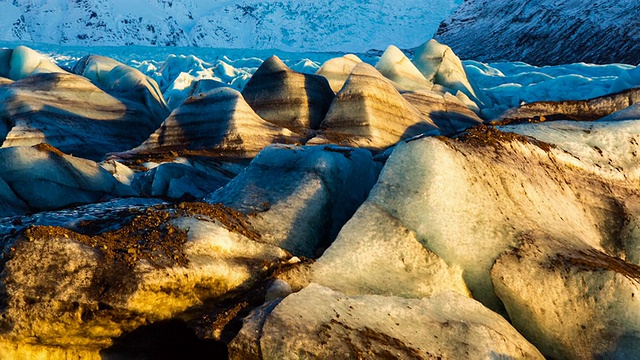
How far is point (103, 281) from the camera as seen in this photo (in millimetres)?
3576

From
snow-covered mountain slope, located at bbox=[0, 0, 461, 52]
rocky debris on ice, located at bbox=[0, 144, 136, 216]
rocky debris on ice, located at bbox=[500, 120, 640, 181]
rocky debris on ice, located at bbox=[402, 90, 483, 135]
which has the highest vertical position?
rocky debris on ice, located at bbox=[500, 120, 640, 181]

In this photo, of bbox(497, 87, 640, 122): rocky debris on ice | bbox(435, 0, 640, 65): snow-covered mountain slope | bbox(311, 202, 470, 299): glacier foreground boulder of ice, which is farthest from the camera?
bbox(435, 0, 640, 65): snow-covered mountain slope

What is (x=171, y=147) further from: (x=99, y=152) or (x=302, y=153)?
(x=302, y=153)

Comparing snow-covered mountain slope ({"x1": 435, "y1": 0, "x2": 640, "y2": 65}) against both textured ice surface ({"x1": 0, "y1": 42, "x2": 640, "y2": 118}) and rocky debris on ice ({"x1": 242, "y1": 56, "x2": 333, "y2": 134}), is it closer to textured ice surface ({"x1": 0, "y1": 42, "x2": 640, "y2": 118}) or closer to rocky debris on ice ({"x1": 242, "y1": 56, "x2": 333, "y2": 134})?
textured ice surface ({"x1": 0, "y1": 42, "x2": 640, "y2": 118})

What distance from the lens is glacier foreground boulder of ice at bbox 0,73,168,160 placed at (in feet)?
39.3

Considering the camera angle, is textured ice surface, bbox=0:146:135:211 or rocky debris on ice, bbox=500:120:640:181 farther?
textured ice surface, bbox=0:146:135:211

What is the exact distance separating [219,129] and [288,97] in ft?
5.46

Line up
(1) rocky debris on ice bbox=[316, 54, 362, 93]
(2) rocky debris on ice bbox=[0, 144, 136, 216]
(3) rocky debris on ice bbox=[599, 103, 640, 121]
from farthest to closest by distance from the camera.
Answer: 1. (1) rocky debris on ice bbox=[316, 54, 362, 93]
2. (2) rocky debris on ice bbox=[0, 144, 136, 216]
3. (3) rocky debris on ice bbox=[599, 103, 640, 121]

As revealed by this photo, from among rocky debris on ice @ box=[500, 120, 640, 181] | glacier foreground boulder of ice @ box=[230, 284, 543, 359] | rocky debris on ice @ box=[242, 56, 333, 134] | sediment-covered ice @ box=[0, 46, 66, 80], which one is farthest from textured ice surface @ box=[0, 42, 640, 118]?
glacier foreground boulder of ice @ box=[230, 284, 543, 359]

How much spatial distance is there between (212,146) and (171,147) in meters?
0.97

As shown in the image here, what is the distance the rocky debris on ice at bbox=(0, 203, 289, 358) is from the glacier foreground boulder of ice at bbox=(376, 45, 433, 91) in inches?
445

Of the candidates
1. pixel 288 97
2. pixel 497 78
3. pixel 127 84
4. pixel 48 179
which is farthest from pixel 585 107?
pixel 497 78

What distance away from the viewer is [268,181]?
519 cm

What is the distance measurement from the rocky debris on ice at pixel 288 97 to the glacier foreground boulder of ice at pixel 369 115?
60 centimetres
